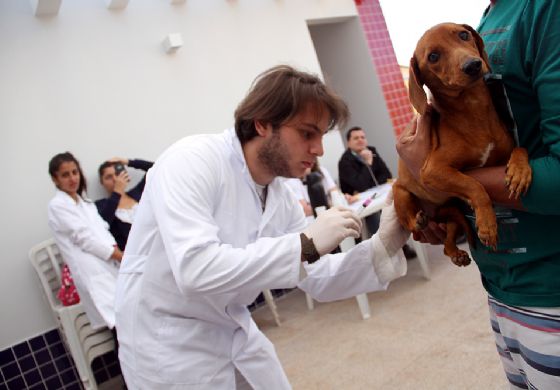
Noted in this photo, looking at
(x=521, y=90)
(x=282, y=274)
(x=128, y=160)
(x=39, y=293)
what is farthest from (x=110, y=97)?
(x=521, y=90)

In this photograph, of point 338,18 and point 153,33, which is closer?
point 153,33

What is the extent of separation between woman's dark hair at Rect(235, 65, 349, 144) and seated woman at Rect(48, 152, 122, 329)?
2009 millimetres

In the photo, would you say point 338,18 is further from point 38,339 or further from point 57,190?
point 38,339

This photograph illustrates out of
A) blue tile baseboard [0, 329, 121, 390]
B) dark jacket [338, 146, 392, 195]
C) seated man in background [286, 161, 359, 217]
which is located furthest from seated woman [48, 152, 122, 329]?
dark jacket [338, 146, 392, 195]

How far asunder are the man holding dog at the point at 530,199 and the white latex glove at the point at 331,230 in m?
0.30

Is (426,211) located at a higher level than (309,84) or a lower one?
lower

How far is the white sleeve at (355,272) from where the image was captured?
1444 mm

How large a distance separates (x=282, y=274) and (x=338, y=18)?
5.18 meters

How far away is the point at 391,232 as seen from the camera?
1391 mm

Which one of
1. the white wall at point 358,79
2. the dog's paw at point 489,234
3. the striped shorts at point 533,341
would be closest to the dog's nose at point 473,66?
the dog's paw at point 489,234

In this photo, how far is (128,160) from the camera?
12.5ft

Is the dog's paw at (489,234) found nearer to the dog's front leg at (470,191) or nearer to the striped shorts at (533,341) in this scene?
the dog's front leg at (470,191)

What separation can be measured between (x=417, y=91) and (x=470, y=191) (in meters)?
0.25

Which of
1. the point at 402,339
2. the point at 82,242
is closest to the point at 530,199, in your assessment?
the point at 402,339
